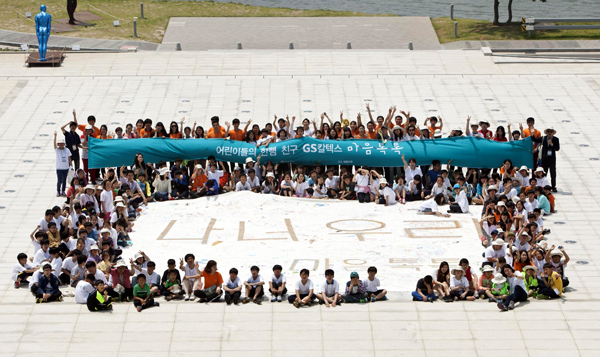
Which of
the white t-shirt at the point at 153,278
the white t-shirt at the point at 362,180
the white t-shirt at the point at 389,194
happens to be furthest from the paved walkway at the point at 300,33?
the white t-shirt at the point at 153,278

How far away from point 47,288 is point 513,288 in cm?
830

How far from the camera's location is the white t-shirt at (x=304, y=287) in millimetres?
16594

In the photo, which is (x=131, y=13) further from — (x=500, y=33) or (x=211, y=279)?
(x=211, y=279)

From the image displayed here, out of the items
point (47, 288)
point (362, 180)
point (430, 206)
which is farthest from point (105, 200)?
point (430, 206)

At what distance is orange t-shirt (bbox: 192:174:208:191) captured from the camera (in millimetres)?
22438

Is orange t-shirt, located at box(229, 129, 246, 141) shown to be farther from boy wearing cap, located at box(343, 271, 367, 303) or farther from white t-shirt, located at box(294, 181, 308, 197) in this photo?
boy wearing cap, located at box(343, 271, 367, 303)

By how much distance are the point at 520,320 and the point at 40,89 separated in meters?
20.4

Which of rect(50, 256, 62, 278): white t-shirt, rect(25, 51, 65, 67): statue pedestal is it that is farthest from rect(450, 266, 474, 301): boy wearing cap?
rect(25, 51, 65, 67): statue pedestal

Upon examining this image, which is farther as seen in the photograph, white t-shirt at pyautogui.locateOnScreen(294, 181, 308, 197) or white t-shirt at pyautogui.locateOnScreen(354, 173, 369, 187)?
white t-shirt at pyautogui.locateOnScreen(294, 181, 308, 197)

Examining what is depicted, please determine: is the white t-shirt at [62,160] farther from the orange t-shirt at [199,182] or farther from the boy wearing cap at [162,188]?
the orange t-shirt at [199,182]

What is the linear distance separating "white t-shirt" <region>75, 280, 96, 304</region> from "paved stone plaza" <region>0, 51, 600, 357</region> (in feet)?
0.85

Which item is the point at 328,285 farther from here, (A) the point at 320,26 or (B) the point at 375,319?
(A) the point at 320,26

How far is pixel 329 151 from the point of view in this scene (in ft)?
74.3

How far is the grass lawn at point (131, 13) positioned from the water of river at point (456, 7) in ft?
21.2
